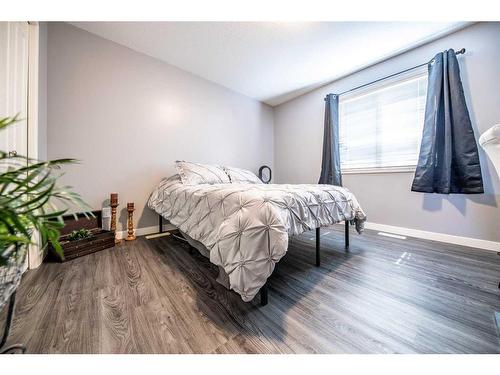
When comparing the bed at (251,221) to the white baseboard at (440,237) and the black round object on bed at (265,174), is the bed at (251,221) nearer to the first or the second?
the white baseboard at (440,237)

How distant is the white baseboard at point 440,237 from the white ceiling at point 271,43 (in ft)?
7.12

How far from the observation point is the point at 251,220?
99 cm

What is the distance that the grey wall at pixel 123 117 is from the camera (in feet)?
6.01

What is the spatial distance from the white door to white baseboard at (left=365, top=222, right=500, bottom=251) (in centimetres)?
361

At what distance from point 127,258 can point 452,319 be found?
7.41ft

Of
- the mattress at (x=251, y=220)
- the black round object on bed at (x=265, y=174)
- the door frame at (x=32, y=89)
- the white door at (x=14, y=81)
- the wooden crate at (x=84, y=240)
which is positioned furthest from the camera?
the black round object on bed at (x=265, y=174)

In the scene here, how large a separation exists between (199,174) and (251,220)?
4.60 feet

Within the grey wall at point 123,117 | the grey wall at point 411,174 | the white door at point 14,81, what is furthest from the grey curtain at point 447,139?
the white door at point 14,81

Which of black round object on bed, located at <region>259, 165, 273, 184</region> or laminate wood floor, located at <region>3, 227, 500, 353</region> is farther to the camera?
black round object on bed, located at <region>259, 165, 273, 184</region>

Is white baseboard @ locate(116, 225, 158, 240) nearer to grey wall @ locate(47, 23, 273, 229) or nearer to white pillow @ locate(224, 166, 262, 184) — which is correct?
grey wall @ locate(47, 23, 273, 229)

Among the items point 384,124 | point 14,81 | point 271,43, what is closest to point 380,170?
point 384,124

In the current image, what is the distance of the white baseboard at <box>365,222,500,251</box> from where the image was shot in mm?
1783

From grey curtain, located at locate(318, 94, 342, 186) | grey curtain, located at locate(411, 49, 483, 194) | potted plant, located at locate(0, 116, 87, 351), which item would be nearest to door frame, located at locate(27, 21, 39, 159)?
potted plant, located at locate(0, 116, 87, 351)
